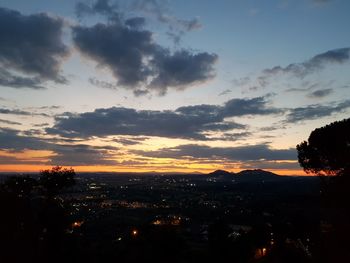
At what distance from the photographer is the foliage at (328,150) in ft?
98.2

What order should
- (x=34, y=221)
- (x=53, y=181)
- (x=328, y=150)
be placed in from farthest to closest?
(x=53, y=181) → (x=34, y=221) → (x=328, y=150)

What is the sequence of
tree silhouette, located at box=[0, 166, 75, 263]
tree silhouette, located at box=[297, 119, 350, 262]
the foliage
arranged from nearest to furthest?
1. tree silhouette, located at box=[297, 119, 350, 262]
2. tree silhouette, located at box=[0, 166, 75, 263]
3. the foliage

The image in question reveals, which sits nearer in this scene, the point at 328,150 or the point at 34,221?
the point at 328,150

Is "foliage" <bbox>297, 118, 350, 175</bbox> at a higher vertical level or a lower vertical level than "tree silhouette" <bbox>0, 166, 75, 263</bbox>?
higher

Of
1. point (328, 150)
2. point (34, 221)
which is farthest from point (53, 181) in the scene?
point (328, 150)

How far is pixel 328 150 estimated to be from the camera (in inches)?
1227

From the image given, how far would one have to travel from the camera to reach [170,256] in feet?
124

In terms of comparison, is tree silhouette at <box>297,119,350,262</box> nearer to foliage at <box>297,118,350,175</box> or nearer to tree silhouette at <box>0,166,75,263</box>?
foliage at <box>297,118,350,175</box>

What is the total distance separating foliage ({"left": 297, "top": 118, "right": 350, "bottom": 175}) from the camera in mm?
29938

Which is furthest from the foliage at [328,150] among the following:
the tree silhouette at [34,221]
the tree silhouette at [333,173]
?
the tree silhouette at [34,221]

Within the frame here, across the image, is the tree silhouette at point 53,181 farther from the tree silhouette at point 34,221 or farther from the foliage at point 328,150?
the foliage at point 328,150

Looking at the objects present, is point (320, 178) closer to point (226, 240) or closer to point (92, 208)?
point (226, 240)

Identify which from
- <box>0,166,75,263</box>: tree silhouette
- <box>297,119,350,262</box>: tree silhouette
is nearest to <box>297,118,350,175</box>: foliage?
<box>297,119,350,262</box>: tree silhouette

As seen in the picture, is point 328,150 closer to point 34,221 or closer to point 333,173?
point 333,173
